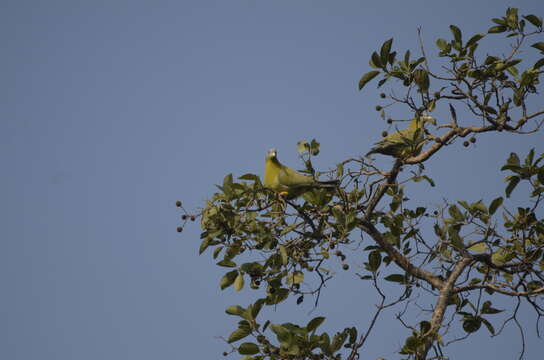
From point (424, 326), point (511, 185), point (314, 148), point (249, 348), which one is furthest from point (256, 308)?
point (511, 185)

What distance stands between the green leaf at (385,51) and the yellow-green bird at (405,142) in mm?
537

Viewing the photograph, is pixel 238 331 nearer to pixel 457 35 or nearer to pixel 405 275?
pixel 405 275

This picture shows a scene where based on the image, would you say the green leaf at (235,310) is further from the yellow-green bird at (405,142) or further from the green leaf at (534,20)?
the green leaf at (534,20)

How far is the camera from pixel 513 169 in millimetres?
5012

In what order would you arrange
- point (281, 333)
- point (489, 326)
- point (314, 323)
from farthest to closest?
1. point (489, 326)
2. point (314, 323)
3. point (281, 333)

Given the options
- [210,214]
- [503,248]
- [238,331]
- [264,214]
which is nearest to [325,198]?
[264,214]

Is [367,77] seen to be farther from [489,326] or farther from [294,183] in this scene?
[489,326]

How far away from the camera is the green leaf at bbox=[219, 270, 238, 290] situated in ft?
15.1

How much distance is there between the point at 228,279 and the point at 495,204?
2.20 meters

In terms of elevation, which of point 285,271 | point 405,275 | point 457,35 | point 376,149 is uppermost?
point 457,35

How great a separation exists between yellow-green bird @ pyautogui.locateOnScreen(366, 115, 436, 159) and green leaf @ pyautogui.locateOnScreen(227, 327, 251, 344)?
1766 mm

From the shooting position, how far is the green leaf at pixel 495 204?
5.05 meters

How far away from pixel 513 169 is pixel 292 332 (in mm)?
2230

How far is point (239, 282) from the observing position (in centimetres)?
456
